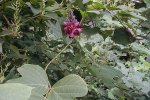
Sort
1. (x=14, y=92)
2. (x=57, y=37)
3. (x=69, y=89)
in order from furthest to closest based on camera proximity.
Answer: (x=57, y=37) < (x=69, y=89) < (x=14, y=92)

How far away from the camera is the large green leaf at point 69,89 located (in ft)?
2.37

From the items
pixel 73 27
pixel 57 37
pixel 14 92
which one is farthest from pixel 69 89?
pixel 57 37

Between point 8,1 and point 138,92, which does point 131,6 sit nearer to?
point 8,1

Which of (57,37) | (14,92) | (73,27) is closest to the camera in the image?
(14,92)

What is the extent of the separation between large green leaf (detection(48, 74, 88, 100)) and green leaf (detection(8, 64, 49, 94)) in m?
0.02

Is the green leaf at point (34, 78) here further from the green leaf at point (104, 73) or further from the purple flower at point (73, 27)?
the green leaf at point (104, 73)

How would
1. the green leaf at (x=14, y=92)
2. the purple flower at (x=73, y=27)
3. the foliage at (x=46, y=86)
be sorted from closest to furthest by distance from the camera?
1. the green leaf at (x=14, y=92)
2. the foliage at (x=46, y=86)
3. the purple flower at (x=73, y=27)

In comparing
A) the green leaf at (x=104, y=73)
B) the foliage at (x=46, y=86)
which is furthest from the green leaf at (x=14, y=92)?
the green leaf at (x=104, y=73)

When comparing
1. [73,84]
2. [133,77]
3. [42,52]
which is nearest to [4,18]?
[42,52]

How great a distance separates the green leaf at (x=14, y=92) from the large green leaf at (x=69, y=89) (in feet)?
0.51

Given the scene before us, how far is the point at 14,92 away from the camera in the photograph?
57 cm

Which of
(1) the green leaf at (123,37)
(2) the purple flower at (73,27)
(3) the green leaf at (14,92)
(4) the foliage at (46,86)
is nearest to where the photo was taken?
(3) the green leaf at (14,92)

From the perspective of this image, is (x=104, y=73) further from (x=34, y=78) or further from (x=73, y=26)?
(x=34, y=78)

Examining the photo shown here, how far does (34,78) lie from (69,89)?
84 mm
